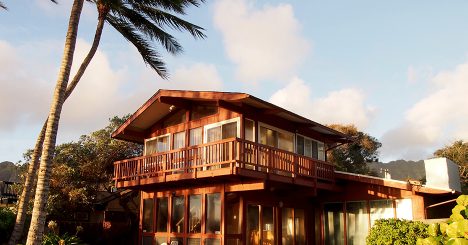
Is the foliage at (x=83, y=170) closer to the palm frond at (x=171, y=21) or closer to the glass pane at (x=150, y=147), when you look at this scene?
the glass pane at (x=150, y=147)

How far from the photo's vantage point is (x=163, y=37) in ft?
59.5

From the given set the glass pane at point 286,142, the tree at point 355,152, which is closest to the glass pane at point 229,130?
the glass pane at point 286,142

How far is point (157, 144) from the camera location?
2069 centimetres

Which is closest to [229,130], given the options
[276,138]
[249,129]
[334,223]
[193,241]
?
[249,129]

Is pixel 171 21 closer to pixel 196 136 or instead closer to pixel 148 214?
pixel 196 136

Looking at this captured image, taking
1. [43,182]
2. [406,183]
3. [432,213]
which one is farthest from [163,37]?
[432,213]

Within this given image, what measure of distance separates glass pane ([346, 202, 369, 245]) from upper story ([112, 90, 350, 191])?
160 cm

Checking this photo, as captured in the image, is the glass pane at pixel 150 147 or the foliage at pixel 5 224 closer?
the foliage at pixel 5 224

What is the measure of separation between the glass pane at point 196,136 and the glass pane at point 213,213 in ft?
8.30

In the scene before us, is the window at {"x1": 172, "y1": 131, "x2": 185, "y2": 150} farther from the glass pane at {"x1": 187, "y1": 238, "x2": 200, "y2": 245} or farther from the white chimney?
the white chimney

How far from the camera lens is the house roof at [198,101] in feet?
54.6

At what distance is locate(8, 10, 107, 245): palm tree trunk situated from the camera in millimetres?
Result: 14750

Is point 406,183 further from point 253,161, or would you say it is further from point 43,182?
point 43,182

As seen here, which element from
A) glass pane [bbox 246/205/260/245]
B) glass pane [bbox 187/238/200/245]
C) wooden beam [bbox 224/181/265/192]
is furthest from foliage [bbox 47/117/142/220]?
glass pane [bbox 246/205/260/245]
